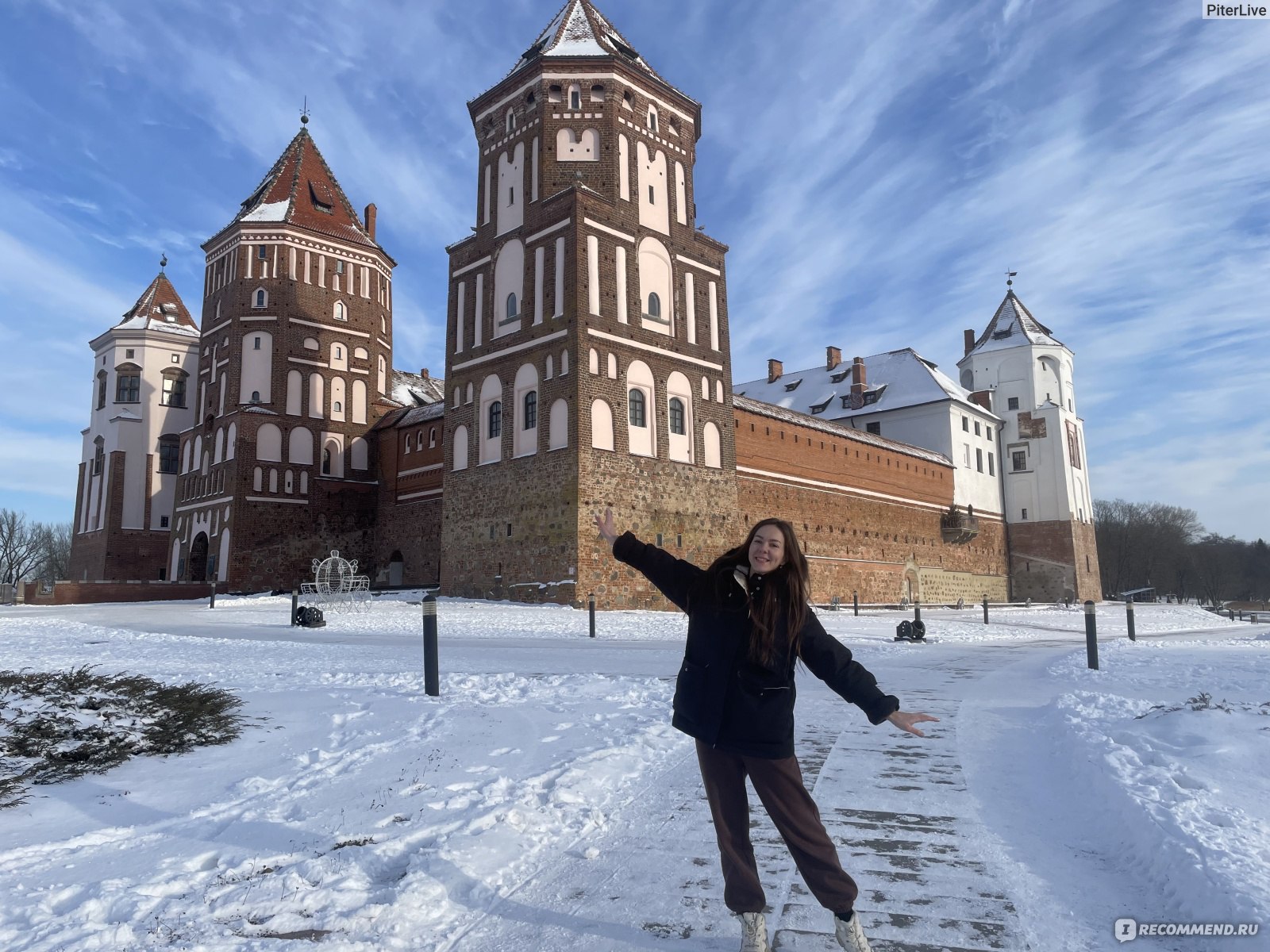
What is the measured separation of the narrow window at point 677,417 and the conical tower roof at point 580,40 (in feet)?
38.2

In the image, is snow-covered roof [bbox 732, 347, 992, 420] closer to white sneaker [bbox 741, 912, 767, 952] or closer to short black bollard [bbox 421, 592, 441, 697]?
short black bollard [bbox 421, 592, 441, 697]

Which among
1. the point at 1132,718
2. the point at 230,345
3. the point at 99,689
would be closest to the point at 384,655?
the point at 99,689

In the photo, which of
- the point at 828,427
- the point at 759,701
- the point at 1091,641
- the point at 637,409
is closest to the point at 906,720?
the point at 759,701

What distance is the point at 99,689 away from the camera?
23.1 ft

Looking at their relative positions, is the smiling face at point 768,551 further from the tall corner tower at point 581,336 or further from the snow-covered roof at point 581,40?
the snow-covered roof at point 581,40

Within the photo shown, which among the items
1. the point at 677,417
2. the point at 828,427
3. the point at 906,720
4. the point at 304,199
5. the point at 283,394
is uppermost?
the point at 304,199

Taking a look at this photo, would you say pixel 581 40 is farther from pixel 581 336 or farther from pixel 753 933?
pixel 753 933

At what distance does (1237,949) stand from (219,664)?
435 inches

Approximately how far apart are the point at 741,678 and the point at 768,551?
19.1 inches

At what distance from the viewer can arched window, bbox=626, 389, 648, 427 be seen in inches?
1073

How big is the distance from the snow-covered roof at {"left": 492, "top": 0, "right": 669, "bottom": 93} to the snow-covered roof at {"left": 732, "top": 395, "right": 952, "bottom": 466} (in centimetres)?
1263

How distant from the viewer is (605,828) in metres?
4.21

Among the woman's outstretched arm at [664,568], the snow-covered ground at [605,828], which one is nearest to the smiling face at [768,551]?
the woman's outstretched arm at [664,568]

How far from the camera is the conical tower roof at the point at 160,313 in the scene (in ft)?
145
